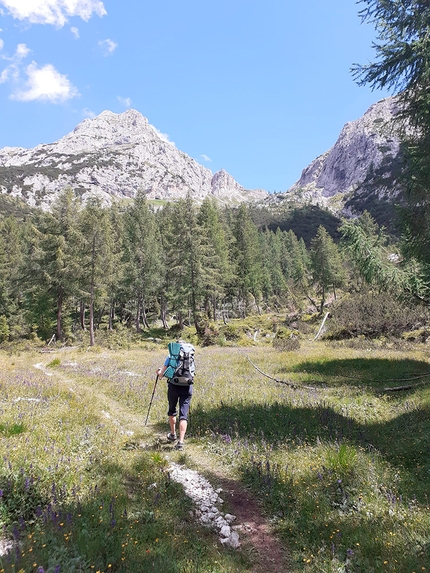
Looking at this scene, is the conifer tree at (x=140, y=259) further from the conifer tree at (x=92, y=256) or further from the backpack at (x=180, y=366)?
the backpack at (x=180, y=366)

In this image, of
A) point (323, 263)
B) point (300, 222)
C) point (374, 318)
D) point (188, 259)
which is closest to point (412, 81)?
point (374, 318)

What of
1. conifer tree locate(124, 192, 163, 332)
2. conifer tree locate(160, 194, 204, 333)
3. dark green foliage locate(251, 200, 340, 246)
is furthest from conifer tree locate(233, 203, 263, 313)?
dark green foliage locate(251, 200, 340, 246)

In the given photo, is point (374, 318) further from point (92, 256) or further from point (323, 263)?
point (323, 263)

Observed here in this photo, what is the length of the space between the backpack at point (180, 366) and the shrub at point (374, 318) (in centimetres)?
1905

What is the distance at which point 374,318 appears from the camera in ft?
79.9

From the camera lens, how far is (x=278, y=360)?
18.8 meters

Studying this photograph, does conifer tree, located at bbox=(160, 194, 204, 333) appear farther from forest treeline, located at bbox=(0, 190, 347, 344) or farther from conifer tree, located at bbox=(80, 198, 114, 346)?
conifer tree, located at bbox=(80, 198, 114, 346)

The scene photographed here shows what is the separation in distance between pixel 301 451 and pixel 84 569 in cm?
469

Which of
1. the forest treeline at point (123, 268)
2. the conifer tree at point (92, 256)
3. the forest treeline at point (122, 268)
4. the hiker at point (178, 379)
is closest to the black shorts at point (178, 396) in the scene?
the hiker at point (178, 379)

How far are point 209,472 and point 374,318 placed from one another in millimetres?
21778

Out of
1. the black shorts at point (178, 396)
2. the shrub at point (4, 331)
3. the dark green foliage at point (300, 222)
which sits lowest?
the shrub at point (4, 331)

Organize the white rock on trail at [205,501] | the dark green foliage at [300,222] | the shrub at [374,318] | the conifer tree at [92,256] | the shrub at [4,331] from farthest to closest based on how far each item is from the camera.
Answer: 1. the dark green foliage at [300,222]
2. the shrub at [4,331]
3. the conifer tree at [92,256]
4. the shrub at [374,318]
5. the white rock on trail at [205,501]

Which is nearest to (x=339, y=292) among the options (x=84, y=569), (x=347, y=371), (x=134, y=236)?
(x=134, y=236)

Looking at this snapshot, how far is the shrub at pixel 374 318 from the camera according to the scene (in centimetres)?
2345
